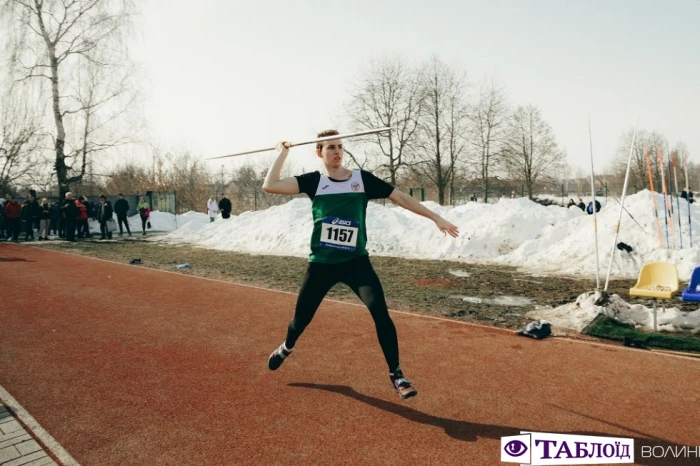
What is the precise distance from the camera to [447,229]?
4.40 metres

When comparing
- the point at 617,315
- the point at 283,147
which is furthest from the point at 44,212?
the point at 617,315

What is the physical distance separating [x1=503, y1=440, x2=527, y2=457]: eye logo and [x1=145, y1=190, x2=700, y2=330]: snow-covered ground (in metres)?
3.83

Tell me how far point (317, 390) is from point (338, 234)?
1.52m

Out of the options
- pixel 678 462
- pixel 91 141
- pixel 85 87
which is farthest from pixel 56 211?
pixel 678 462

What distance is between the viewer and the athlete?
415 centimetres

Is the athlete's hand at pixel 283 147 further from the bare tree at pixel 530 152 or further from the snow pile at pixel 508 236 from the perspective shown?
the bare tree at pixel 530 152

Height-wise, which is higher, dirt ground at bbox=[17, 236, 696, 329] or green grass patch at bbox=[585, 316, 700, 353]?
dirt ground at bbox=[17, 236, 696, 329]

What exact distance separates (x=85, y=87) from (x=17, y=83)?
3316mm

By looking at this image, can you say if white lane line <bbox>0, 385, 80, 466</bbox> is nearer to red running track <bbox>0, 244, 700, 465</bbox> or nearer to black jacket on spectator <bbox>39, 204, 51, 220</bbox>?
red running track <bbox>0, 244, 700, 465</bbox>

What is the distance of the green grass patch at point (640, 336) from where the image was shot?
228 inches

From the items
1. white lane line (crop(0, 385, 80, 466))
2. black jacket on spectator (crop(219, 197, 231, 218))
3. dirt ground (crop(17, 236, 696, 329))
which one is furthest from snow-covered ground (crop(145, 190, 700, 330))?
white lane line (crop(0, 385, 80, 466))
